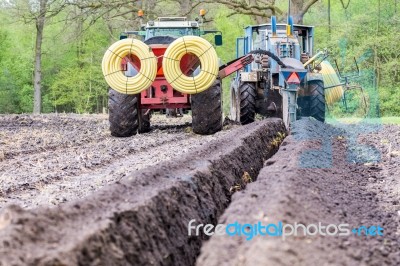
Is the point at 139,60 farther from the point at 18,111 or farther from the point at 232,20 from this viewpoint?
the point at 18,111

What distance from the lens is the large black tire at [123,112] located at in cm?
1289

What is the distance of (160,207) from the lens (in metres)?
4.93

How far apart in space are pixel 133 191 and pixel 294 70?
297 inches

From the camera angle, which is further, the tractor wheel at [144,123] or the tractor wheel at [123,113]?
the tractor wheel at [144,123]

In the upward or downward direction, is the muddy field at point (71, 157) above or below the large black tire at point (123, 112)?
below

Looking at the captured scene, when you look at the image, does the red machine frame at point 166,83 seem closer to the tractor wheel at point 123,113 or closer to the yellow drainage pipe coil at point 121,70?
the tractor wheel at point 123,113

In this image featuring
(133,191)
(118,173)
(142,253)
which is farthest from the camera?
(118,173)

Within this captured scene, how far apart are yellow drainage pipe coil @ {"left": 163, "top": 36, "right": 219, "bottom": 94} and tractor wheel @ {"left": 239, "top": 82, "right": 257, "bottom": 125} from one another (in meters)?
2.52

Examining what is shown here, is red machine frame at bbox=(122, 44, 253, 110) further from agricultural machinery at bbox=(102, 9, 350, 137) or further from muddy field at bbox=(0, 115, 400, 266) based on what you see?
muddy field at bbox=(0, 115, 400, 266)

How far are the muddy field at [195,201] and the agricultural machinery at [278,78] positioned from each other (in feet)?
9.98

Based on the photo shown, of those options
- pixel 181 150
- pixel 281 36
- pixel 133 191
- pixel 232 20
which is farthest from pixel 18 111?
pixel 133 191

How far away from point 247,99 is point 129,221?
10495 millimetres

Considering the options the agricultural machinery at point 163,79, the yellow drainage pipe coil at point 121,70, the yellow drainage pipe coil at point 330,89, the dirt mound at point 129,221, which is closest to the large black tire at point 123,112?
the agricultural machinery at point 163,79

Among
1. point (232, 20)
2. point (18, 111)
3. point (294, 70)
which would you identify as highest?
point (232, 20)
